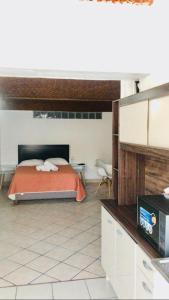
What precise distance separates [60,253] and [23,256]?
0.42 m

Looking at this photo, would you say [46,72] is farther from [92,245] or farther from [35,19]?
[92,245]

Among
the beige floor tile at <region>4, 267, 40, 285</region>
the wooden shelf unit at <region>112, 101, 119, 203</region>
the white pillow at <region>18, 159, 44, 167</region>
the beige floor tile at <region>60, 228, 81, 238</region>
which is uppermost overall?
the wooden shelf unit at <region>112, 101, 119, 203</region>

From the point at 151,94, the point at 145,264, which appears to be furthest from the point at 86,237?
the point at 151,94

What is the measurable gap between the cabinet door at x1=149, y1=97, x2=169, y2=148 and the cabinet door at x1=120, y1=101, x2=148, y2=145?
10 cm

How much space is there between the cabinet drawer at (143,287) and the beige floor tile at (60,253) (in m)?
1.48

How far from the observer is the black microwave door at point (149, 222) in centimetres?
172

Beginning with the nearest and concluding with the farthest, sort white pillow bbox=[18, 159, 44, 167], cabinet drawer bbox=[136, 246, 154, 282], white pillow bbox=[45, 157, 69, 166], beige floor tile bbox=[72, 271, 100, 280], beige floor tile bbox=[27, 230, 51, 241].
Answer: cabinet drawer bbox=[136, 246, 154, 282] → beige floor tile bbox=[72, 271, 100, 280] → beige floor tile bbox=[27, 230, 51, 241] → white pillow bbox=[18, 159, 44, 167] → white pillow bbox=[45, 157, 69, 166]

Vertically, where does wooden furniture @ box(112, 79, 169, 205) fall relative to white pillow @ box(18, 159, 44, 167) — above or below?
above

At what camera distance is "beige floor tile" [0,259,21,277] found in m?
2.75

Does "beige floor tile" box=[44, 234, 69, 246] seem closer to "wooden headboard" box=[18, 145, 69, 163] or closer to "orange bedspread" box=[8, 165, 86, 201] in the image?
"orange bedspread" box=[8, 165, 86, 201]

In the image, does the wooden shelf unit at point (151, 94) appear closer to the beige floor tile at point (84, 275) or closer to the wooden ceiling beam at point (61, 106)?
the beige floor tile at point (84, 275)

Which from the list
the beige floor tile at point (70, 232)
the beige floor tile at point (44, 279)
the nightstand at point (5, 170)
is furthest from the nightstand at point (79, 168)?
the beige floor tile at point (44, 279)

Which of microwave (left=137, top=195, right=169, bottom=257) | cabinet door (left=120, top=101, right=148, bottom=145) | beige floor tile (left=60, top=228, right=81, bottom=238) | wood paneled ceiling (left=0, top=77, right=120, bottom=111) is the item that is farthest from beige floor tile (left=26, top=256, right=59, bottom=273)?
wood paneled ceiling (left=0, top=77, right=120, bottom=111)

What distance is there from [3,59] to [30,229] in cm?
259
